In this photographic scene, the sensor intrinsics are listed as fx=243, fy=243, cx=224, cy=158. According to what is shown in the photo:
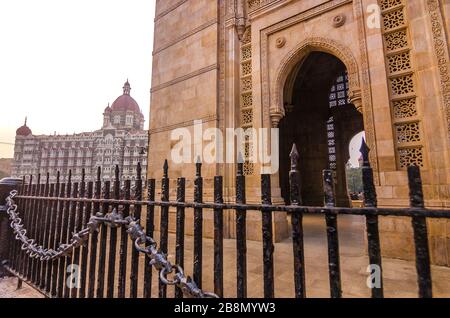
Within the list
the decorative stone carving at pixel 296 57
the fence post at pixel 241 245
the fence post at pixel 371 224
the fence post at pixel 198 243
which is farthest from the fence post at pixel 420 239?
the decorative stone carving at pixel 296 57

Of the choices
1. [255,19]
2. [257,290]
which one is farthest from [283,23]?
[257,290]

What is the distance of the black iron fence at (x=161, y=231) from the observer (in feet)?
3.82

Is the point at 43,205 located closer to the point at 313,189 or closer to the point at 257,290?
the point at 257,290

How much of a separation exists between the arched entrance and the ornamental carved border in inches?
298

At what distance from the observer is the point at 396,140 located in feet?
13.3

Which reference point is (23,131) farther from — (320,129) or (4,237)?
(4,237)

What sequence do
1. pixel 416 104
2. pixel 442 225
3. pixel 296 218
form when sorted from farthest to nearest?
pixel 416 104 → pixel 442 225 → pixel 296 218

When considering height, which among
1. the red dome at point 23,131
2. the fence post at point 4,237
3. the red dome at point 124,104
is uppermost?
the red dome at point 124,104

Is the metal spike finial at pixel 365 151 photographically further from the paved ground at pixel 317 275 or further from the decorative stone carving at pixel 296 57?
the decorative stone carving at pixel 296 57

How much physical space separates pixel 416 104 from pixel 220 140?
380cm

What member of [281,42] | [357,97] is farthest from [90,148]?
[357,97]

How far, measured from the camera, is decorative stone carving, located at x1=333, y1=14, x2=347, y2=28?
15.7 feet

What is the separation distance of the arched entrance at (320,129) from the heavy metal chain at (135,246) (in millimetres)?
9566

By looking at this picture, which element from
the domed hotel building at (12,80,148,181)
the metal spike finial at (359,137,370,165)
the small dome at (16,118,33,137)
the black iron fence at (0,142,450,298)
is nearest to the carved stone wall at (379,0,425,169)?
the black iron fence at (0,142,450,298)
